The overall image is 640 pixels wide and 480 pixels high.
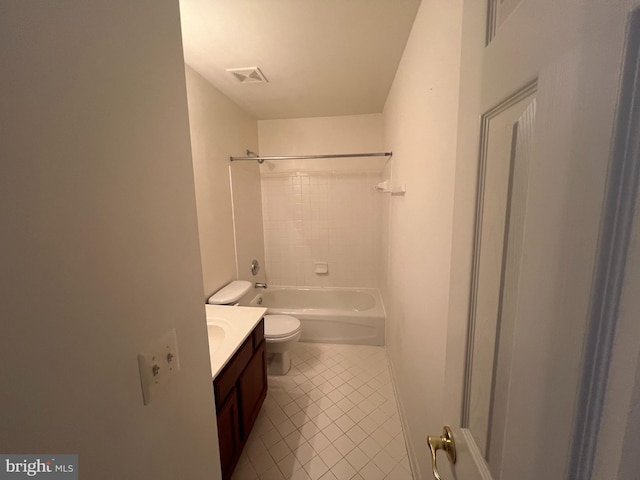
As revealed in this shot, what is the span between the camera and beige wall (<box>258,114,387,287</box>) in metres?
3.07

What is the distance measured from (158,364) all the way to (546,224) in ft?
2.50

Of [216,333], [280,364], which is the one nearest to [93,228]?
[216,333]

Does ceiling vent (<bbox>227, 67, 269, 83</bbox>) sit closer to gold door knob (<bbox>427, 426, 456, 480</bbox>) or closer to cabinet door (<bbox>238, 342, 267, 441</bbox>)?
cabinet door (<bbox>238, 342, 267, 441</bbox>)

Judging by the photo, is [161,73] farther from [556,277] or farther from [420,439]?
[420,439]

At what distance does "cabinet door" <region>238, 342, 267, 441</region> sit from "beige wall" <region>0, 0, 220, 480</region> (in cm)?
84

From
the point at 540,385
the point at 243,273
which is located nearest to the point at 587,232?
the point at 540,385

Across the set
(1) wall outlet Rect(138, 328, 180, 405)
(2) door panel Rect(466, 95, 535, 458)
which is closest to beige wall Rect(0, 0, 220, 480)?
(1) wall outlet Rect(138, 328, 180, 405)

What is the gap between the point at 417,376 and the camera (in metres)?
1.41

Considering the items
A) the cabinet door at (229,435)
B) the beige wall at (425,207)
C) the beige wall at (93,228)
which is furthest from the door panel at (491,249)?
the cabinet door at (229,435)

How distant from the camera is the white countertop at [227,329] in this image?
4.19ft

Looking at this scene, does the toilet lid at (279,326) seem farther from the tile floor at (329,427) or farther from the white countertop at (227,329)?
the white countertop at (227,329)

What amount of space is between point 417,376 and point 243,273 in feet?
6.21

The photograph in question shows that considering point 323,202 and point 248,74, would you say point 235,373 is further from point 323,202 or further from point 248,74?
point 323,202

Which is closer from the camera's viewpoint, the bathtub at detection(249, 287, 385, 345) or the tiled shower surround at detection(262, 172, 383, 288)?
the bathtub at detection(249, 287, 385, 345)
